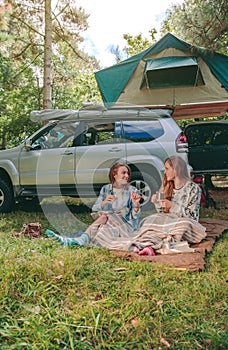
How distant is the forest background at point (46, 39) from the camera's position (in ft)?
23.4

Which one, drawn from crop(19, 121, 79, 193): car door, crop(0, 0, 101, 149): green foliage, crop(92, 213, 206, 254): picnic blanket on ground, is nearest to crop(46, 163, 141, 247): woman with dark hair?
crop(92, 213, 206, 254): picnic blanket on ground

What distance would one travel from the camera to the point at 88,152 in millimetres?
6230

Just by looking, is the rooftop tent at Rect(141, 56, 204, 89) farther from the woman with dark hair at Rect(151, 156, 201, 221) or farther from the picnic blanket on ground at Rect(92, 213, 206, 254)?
the picnic blanket on ground at Rect(92, 213, 206, 254)

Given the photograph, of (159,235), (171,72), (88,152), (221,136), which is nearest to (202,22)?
(171,72)

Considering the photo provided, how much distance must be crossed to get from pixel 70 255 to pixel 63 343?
1.35 metres

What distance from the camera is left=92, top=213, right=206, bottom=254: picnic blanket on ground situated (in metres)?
4.12

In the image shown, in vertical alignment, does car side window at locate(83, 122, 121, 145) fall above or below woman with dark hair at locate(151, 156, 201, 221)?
above

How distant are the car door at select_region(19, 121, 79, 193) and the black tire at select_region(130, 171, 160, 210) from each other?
1.10m

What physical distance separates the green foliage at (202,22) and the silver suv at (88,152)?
2152 millimetres

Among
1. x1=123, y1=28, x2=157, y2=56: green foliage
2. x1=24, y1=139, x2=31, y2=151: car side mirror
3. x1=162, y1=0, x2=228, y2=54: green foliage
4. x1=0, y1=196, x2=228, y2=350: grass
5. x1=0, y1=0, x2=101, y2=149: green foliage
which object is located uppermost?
x1=123, y1=28, x2=157, y2=56: green foliage

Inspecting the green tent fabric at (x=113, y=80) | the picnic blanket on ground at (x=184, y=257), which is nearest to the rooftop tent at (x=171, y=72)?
the green tent fabric at (x=113, y=80)

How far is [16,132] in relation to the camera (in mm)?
20094

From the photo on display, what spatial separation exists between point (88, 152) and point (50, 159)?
2.29ft

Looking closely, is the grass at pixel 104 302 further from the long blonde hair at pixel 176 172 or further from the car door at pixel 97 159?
the car door at pixel 97 159
